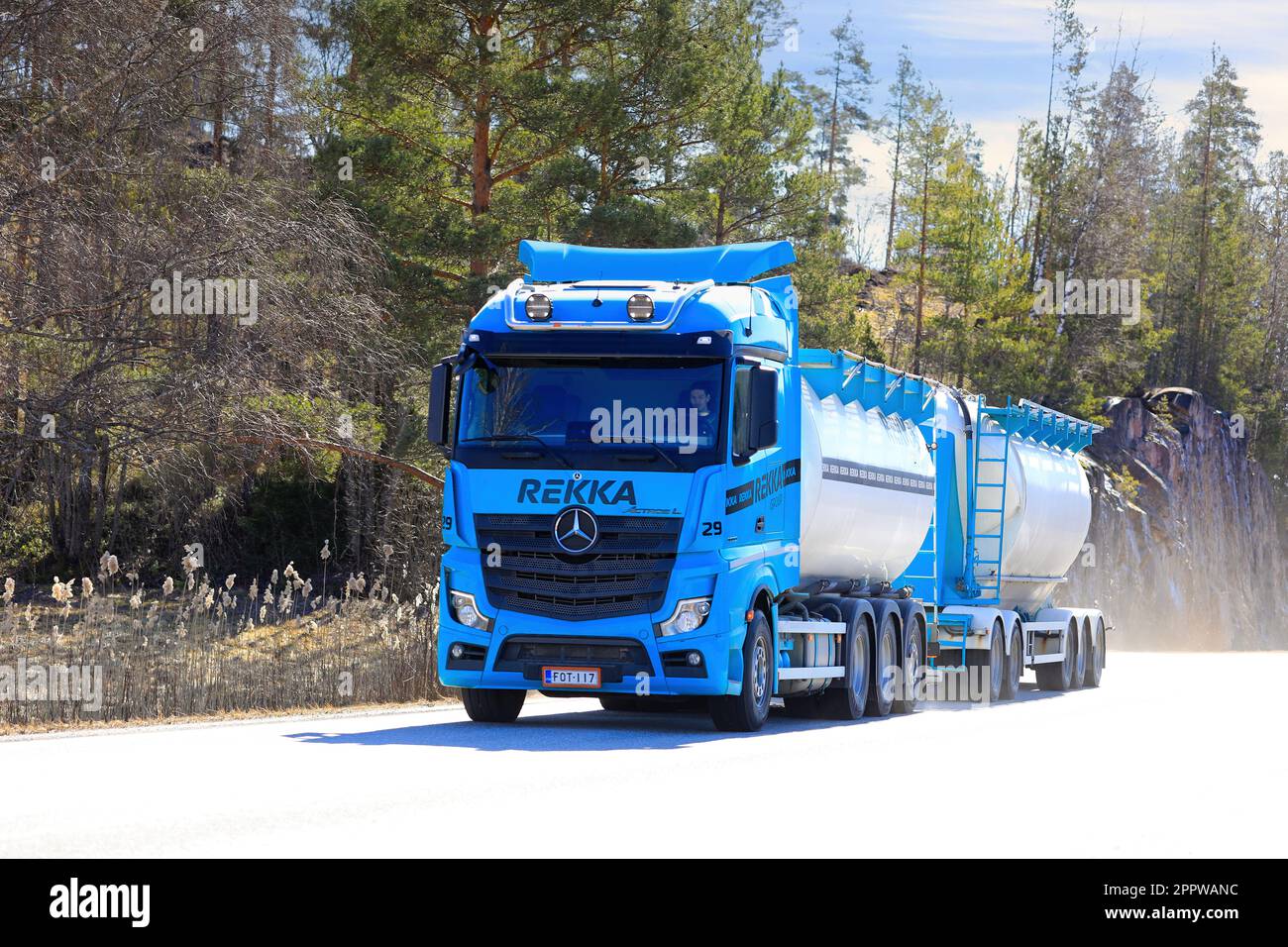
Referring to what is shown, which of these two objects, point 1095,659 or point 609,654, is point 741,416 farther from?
point 1095,659

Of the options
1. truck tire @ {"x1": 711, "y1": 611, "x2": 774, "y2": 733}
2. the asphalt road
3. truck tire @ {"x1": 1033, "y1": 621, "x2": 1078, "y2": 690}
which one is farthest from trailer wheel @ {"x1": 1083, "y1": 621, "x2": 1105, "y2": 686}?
truck tire @ {"x1": 711, "y1": 611, "x2": 774, "y2": 733}

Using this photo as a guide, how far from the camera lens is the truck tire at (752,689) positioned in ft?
48.7

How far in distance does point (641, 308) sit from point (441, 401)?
6.56 ft

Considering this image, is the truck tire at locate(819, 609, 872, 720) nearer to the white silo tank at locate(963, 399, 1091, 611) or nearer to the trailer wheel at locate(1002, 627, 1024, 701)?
the white silo tank at locate(963, 399, 1091, 611)

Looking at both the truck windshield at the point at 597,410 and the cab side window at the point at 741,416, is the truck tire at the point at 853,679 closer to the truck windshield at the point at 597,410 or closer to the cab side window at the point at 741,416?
the cab side window at the point at 741,416

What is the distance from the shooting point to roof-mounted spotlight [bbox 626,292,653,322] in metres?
14.5

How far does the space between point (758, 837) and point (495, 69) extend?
23303 mm

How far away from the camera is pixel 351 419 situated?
77.1 ft

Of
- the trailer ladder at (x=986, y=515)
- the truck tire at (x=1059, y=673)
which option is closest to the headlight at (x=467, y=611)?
the trailer ladder at (x=986, y=515)

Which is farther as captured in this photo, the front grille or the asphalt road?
the front grille

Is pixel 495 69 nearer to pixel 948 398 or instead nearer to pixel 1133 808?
pixel 948 398

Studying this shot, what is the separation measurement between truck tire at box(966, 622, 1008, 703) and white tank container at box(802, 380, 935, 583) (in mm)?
Answer: 2284

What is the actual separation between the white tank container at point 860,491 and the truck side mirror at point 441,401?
3.88 metres
